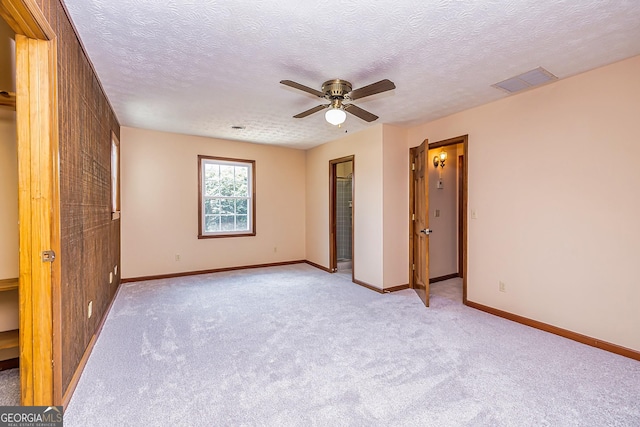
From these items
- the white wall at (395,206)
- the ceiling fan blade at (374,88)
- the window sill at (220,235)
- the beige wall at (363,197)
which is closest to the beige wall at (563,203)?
the white wall at (395,206)

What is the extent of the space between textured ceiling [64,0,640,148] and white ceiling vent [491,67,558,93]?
104 mm

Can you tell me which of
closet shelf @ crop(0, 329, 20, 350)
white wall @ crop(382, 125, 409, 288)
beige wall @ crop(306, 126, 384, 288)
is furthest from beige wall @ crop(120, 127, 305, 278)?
closet shelf @ crop(0, 329, 20, 350)

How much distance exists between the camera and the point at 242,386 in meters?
2.01

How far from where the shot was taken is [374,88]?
92.6 inches

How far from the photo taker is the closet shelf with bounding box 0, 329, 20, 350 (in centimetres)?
203

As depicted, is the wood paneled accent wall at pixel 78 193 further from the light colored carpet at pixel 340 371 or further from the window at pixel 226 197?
the window at pixel 226 197

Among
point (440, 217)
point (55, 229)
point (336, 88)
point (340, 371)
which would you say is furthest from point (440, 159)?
point (55, 229)

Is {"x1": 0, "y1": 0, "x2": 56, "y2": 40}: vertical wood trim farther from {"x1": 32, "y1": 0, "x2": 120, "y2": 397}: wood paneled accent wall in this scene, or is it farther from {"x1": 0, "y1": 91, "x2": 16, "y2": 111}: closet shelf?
{"x1": 0, "y1": 91, "x2": 16, "y2": 111}: closet shelf

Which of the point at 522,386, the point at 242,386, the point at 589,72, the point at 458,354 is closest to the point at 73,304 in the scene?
the point at 242,386

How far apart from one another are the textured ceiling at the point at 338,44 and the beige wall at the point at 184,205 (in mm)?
1512

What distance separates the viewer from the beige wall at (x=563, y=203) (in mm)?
2473

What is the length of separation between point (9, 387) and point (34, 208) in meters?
1.38

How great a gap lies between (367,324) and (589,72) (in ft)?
10.1

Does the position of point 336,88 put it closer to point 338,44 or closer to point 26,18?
point 338,44
